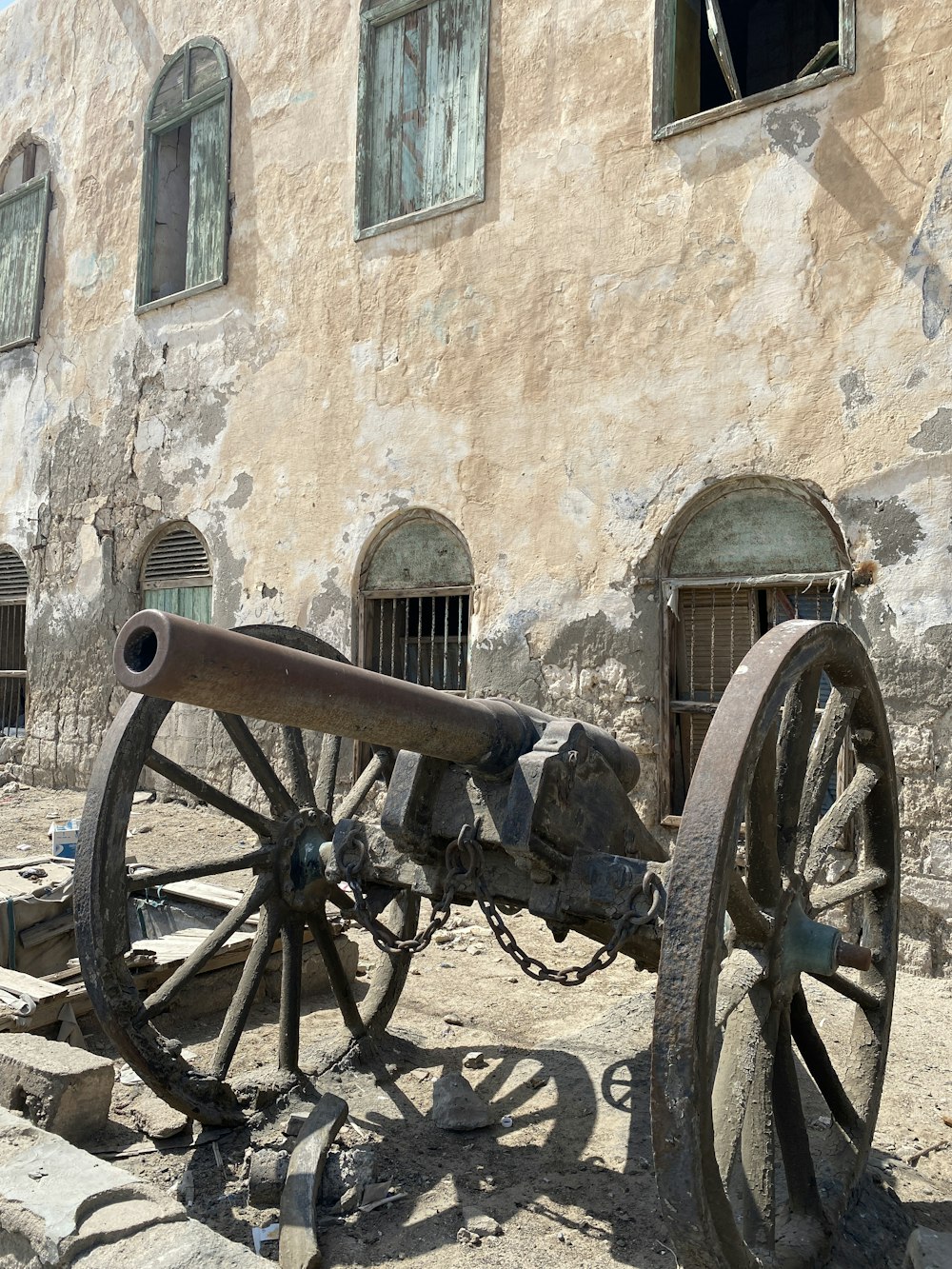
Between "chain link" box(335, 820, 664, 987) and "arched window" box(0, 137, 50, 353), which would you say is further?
"arched window" box(0, 137, 50, 353)

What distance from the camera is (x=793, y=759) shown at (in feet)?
8.55

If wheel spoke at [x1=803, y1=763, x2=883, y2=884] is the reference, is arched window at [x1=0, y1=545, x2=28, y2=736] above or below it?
above

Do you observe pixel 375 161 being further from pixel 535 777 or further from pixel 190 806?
pixel 535 777

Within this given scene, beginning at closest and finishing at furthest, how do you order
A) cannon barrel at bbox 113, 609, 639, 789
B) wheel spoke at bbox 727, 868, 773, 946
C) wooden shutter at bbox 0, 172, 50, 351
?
cannon barrel at bbox 113, 609, 639, 789 → wheel spoke at bbox 727, 868, 773, 946 → wooden shutter at bbox 0, 172, 50, 351

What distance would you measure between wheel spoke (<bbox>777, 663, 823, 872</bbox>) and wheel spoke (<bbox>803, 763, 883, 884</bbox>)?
151mm

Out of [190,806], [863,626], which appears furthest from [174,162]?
[863,626]

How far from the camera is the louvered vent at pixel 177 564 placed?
8.46 m

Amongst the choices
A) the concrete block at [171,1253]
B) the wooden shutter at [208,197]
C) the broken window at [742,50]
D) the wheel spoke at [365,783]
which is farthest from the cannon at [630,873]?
the wooden shutter at [208,197]

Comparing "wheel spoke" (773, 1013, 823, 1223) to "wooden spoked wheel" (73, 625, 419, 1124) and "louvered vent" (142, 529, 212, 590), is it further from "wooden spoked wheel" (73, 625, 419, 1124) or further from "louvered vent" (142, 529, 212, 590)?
"louvered vent" (142, 529, 212, 590)

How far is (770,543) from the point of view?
5.58m

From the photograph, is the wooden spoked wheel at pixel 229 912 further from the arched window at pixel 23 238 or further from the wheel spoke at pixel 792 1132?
the arched window at pixel 23 238

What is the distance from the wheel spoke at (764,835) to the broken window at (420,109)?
550 cm

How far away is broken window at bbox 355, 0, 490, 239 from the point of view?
276 inches

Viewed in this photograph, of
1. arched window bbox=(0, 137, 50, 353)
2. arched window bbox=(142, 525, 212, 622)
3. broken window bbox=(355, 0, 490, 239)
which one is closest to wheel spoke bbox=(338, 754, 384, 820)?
broken window bbox=(355, 0, 490, 239)
